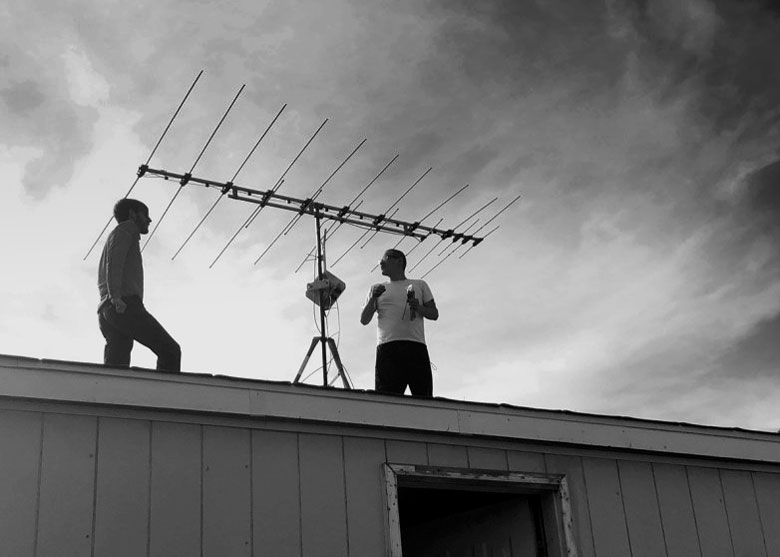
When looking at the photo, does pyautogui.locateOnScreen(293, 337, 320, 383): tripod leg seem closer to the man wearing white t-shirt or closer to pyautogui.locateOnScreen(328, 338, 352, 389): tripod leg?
pyautogui.locateOnScreen(328, 338, 352, 389): tripod leg

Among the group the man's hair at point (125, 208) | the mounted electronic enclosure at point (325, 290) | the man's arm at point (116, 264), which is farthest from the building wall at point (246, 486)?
the mounted electronic enclosure at point (325, 290)

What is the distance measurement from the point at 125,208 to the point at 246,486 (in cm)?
216

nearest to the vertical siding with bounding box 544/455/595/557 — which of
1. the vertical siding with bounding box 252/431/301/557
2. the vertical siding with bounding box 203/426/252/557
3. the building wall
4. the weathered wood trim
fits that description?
the building wall

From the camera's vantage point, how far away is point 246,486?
4625mm

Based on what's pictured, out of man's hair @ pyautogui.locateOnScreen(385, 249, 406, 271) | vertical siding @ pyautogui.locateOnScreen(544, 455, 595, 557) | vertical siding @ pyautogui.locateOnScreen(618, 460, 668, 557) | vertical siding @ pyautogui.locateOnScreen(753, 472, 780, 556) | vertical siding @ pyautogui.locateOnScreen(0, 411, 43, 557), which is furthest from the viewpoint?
man's hair @ pyautogui.locateOnScreen(385, 249, 406, 271)

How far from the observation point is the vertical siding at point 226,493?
447 cm

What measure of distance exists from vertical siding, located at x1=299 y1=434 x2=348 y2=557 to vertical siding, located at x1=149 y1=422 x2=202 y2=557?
1.67ft

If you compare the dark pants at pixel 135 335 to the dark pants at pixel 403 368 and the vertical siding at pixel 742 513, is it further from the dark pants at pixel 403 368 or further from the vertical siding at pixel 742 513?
the vertical siding at pixel 742 513

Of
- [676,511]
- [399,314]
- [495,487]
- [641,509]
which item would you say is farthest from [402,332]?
[676,511]

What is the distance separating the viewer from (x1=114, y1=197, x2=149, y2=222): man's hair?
6031mm

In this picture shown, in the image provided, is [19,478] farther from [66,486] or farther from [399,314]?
[399,314]

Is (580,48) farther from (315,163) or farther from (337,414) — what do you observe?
(337,414)

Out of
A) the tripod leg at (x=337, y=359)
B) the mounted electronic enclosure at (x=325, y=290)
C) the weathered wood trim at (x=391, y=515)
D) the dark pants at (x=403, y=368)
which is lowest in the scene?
the weathered wood trim at (x=391, y=515)

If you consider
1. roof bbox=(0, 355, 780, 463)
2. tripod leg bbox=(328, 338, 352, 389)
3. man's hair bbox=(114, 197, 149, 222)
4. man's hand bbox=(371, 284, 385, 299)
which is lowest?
roof bbox=(0, 355, 780, 463)
